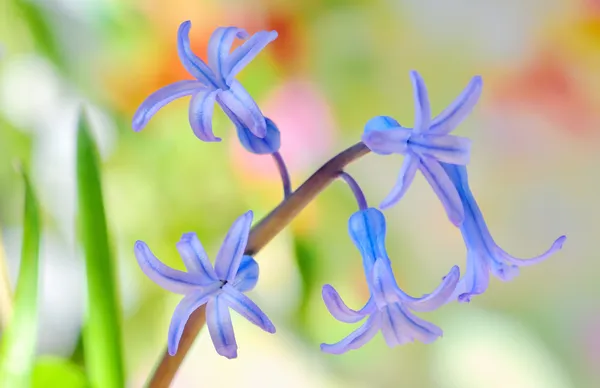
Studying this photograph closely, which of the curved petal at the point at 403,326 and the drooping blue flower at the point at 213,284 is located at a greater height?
the drooping blue flower at the point at 213,284

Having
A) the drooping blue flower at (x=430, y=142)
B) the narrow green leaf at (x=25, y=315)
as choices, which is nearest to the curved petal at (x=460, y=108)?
the drooping blue flower at (x=430, y=142)

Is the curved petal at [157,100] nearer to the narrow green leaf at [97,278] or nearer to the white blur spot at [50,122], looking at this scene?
the narrow green leaf at [97,278]

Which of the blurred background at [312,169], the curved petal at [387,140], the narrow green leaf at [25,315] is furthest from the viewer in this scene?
the blurred background at [312,169]

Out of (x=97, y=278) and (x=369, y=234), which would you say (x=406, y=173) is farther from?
(x=97, y=278)

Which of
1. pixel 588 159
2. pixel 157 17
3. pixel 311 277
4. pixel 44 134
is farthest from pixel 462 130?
pixel 44 134

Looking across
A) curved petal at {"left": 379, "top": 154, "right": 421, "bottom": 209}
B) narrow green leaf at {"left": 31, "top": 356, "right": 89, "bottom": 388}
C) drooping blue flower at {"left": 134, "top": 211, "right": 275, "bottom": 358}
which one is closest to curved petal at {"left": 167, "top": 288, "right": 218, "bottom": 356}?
drooping blue flower at {"left": 134, "top": 211, "right": 275, "bottom": 358}

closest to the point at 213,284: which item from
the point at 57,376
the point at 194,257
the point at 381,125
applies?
the point at 194,257
